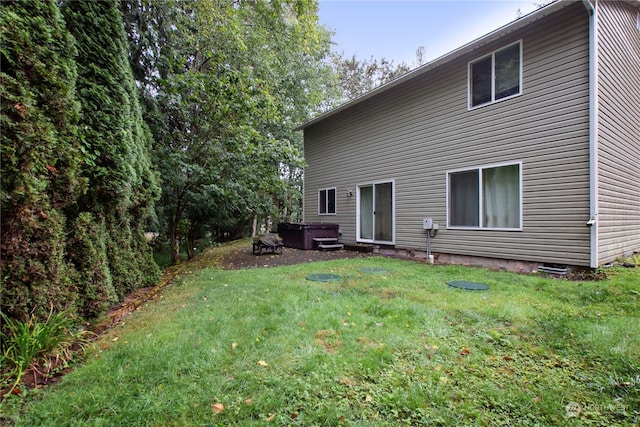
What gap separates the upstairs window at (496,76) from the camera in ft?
19.0

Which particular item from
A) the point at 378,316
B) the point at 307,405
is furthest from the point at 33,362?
the point at 378,316

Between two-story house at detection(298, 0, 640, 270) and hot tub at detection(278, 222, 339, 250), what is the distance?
5.91 ft

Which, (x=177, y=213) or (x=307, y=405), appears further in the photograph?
(x=177, y=213)

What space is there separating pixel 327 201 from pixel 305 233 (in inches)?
74.9

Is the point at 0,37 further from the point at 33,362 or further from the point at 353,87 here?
the point at 353,87

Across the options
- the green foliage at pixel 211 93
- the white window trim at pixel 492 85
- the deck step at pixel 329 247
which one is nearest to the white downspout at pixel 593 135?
the white window trim at pixel 492 85

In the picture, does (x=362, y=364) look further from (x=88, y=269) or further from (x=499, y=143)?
(x=499, y=143)

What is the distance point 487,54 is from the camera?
6.11 m

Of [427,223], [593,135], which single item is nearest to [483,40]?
[593,135]

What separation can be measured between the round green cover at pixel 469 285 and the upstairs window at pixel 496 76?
3.95m

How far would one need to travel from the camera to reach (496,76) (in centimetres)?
607

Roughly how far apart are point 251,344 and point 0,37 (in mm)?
3126

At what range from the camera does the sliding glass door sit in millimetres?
8367

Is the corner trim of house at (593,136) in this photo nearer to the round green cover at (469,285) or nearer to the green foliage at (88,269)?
the round green cover at (469,285)
